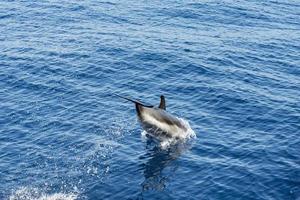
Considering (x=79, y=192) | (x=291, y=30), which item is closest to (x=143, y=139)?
(x=79, y=192)

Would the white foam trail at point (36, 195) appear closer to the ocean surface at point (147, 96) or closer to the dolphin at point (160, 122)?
the ocean surface at point (147, 96)

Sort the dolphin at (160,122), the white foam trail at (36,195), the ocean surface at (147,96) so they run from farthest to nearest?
the dolphin at (160,122) < the ocean surface at (147,96) < the white foam trail at (36,195)

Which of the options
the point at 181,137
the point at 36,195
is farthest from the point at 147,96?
the point at 36,195

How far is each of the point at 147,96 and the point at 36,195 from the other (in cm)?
2444

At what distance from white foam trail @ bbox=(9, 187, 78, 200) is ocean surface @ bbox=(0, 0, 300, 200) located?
3.9 inches

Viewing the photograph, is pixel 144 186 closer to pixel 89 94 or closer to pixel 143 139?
pixel 143 139

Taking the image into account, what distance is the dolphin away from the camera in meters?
54.9

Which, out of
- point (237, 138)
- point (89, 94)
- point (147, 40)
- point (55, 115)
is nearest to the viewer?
point (237, 138)

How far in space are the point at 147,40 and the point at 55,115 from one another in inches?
1108

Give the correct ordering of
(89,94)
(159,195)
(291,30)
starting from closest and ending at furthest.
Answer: (159,195) < (89,94) < (291,30)

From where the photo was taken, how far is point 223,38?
88312 mm

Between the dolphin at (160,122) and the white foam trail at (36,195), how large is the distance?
1179 cm

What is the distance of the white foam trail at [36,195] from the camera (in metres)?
47.1

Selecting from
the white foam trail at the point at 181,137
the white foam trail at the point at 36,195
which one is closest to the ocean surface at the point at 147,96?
the white foam trail at the point at 36,195
